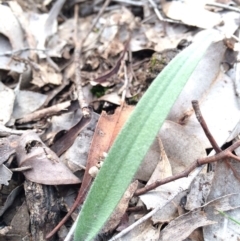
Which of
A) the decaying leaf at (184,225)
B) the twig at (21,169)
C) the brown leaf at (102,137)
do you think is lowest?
the decaying leaf at (184,225)

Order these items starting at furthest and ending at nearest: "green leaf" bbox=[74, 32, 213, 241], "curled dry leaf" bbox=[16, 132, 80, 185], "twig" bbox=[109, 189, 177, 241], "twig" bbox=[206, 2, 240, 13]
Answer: "twig" bbox=[206, 2, 240, 13], "curled dry leaf" bbox=[16, 132, 80, 185], "twig" bbox=[109, 189, 177, 241], "green leaf" bbox=[74, 32, 213, 241]

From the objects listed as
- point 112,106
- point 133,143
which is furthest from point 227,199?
point 112,106

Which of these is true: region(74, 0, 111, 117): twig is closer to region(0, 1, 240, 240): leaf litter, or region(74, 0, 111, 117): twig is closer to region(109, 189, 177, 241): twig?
region(0, 1, 240, 240): leaf litter

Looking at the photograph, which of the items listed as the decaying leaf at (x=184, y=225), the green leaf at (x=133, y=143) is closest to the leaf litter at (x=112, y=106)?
the decaying leaf at (x=184, y=225)

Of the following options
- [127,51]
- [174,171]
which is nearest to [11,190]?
[174,171]

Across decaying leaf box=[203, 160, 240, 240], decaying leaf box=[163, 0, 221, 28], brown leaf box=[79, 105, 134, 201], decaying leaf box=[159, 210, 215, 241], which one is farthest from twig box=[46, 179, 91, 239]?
decaying leaf box=[163, 0, 221, 28]

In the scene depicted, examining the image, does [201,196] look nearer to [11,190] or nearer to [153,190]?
[153,190]

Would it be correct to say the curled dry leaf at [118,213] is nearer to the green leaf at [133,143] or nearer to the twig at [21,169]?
the green leaf at [133,143]
